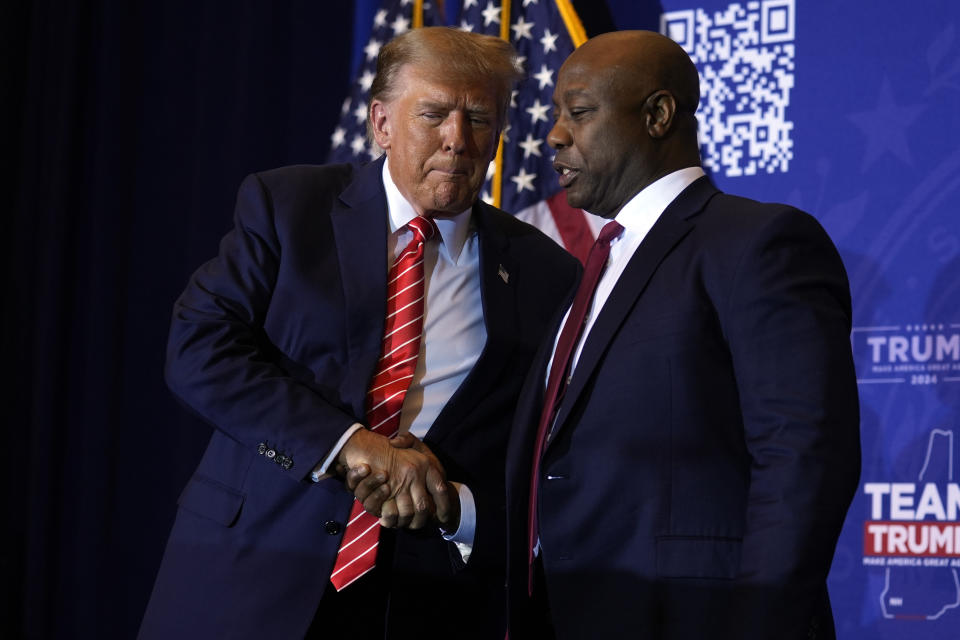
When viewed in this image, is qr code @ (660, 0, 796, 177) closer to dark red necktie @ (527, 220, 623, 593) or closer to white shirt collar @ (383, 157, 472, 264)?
white shirt collar @ (383, 157, 472, 264)

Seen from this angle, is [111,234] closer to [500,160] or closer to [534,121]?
[500,160]

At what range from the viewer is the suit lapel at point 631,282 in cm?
192

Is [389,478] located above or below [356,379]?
below

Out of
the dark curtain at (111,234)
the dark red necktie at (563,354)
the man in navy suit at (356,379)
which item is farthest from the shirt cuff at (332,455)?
the dark curtain at (111,234)

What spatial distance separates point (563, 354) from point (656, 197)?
1.09 ft

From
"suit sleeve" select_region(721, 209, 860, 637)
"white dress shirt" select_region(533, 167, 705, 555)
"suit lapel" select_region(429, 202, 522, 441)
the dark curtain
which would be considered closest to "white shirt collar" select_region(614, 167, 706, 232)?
"white dress shirt" select_region(533, 167, 705, 555)

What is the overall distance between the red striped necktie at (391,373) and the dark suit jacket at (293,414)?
4 cm

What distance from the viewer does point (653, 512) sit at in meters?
1.82

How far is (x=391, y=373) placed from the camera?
2.35 meters

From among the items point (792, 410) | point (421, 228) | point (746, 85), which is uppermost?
point (746, 85)

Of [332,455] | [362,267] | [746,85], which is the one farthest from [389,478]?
[746,85]

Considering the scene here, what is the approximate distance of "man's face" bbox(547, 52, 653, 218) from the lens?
6.81ft

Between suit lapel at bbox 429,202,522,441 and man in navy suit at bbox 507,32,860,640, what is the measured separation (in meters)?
0.29

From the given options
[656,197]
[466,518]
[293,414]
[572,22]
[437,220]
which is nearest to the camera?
[656,197]
